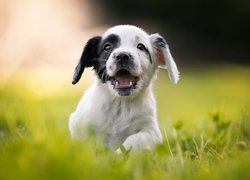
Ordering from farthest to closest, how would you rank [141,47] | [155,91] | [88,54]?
[155,91]
[88,54]
[141,47]

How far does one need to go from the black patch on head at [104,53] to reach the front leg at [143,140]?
1.96ft

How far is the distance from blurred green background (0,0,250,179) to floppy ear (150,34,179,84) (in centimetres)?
50

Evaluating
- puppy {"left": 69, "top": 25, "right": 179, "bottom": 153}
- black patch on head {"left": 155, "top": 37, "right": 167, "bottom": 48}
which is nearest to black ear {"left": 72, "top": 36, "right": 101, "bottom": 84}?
puppy {"left": 69, "top": 25, "right": 179, "bottom": 153}

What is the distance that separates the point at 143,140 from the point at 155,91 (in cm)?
232

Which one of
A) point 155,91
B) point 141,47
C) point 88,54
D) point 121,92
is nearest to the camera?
point 121,92

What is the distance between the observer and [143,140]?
5.82m

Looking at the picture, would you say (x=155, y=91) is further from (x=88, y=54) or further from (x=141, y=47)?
(x=141, y=47)

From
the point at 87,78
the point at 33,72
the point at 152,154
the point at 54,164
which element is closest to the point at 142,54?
the point at 152,154

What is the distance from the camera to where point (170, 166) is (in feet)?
13.0

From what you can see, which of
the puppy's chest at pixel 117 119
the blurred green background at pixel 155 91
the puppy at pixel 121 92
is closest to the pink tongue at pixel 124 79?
the puppy at pixel 121 92

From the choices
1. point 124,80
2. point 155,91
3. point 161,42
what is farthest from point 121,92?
point 155,91

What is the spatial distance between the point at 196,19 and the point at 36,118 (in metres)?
23.2

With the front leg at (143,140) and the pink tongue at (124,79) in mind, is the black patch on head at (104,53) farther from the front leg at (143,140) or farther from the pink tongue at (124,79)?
the front leg at (143,140)

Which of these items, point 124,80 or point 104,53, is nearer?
point 124,80
